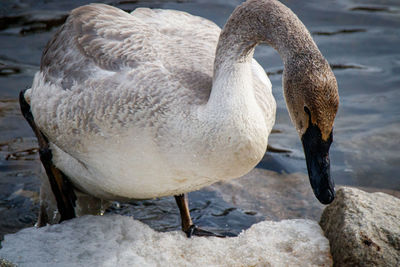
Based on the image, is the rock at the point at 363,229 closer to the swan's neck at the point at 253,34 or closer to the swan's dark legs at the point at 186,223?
the swan's dark legs at the point at 186,223

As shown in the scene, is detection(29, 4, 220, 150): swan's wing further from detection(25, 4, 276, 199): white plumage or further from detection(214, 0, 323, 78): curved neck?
detection(214, 0, 323, 78): curved neck

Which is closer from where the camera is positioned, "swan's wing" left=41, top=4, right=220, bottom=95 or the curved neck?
the curved neck

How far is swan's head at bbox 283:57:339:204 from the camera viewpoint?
3.61 metres

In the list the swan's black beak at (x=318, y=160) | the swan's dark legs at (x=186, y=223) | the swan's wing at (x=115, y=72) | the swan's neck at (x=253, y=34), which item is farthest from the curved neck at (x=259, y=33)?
the swan's dark legs at (x=186, y=223)

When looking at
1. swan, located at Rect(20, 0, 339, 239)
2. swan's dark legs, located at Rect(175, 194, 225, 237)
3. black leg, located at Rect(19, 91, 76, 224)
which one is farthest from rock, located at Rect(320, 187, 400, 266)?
black leg, located at Rect(19, 91, 76, 224)

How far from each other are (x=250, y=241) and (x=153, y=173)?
3.26ft

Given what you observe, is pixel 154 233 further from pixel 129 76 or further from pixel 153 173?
pixel 129 76

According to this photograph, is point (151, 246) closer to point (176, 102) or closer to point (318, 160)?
point (176, 102)

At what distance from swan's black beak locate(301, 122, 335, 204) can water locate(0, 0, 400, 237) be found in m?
2.06

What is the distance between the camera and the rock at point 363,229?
4.31 m

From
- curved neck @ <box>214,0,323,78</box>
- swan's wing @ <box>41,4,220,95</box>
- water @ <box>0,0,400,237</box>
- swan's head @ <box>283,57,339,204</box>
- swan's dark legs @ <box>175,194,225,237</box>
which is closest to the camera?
swan's head @ <box>283,57,339,204</box>

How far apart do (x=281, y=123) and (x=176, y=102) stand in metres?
4.12

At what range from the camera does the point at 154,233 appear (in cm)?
476

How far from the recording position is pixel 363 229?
444 cm
